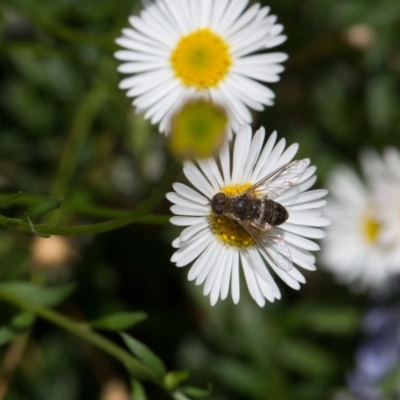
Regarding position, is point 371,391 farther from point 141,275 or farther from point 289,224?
point 289,224

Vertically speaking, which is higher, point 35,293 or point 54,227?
point 35,293

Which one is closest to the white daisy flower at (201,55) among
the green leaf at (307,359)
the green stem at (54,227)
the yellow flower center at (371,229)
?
the green stem at (54,227)

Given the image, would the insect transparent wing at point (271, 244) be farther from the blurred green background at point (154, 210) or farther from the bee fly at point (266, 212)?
the blurred green background at point (154, 210)

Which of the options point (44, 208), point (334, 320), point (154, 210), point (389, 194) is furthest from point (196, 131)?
point (334, 320)

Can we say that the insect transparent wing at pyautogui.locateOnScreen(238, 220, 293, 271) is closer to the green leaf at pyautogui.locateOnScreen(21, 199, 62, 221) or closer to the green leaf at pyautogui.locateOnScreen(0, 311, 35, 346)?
the green leaf at pyautogui.locateOnScreen(21, 199, 62, 221)

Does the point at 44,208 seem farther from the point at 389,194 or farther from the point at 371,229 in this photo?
the point at 371,229

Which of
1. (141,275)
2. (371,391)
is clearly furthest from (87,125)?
(371,391)
